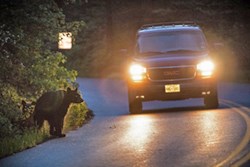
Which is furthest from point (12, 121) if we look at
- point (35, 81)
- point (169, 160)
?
point (169, 160)

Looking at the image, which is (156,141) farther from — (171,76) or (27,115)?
(171,76)

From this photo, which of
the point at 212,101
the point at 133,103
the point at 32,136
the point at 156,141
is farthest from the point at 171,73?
the point at 156,141

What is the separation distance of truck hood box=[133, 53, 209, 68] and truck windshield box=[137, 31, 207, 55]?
36cm

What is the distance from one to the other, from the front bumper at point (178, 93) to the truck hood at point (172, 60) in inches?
18.1

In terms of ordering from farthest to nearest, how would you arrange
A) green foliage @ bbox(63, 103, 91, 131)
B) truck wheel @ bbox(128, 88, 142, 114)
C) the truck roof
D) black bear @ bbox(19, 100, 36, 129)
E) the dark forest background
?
1. the dark forest background
2. the truck roof
3. truck wheel @ bbox(128, 88, 142, 114)
4. green foliage @ bbox(63, 103, 91, 131)
5. black bear @ bbox(19, 100, 36, 129)

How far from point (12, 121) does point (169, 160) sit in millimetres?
5828

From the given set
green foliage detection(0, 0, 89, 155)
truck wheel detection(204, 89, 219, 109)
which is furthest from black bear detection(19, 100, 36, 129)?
truck wheel detection(204, 89, 219, 109)

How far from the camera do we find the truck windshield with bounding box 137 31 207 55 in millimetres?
21125

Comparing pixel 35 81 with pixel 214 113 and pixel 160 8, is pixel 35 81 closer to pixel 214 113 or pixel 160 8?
pixel 214 113

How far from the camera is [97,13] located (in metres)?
60.2

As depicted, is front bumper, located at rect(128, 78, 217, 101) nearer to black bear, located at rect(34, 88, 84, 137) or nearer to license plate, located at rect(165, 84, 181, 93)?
license plate, located at rect(165, 84, 181, 93)

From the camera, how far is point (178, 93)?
66.5 ft

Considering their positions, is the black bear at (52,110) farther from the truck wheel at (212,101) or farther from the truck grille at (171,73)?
the truck wheel at (212,101)

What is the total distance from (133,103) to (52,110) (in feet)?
15.6
